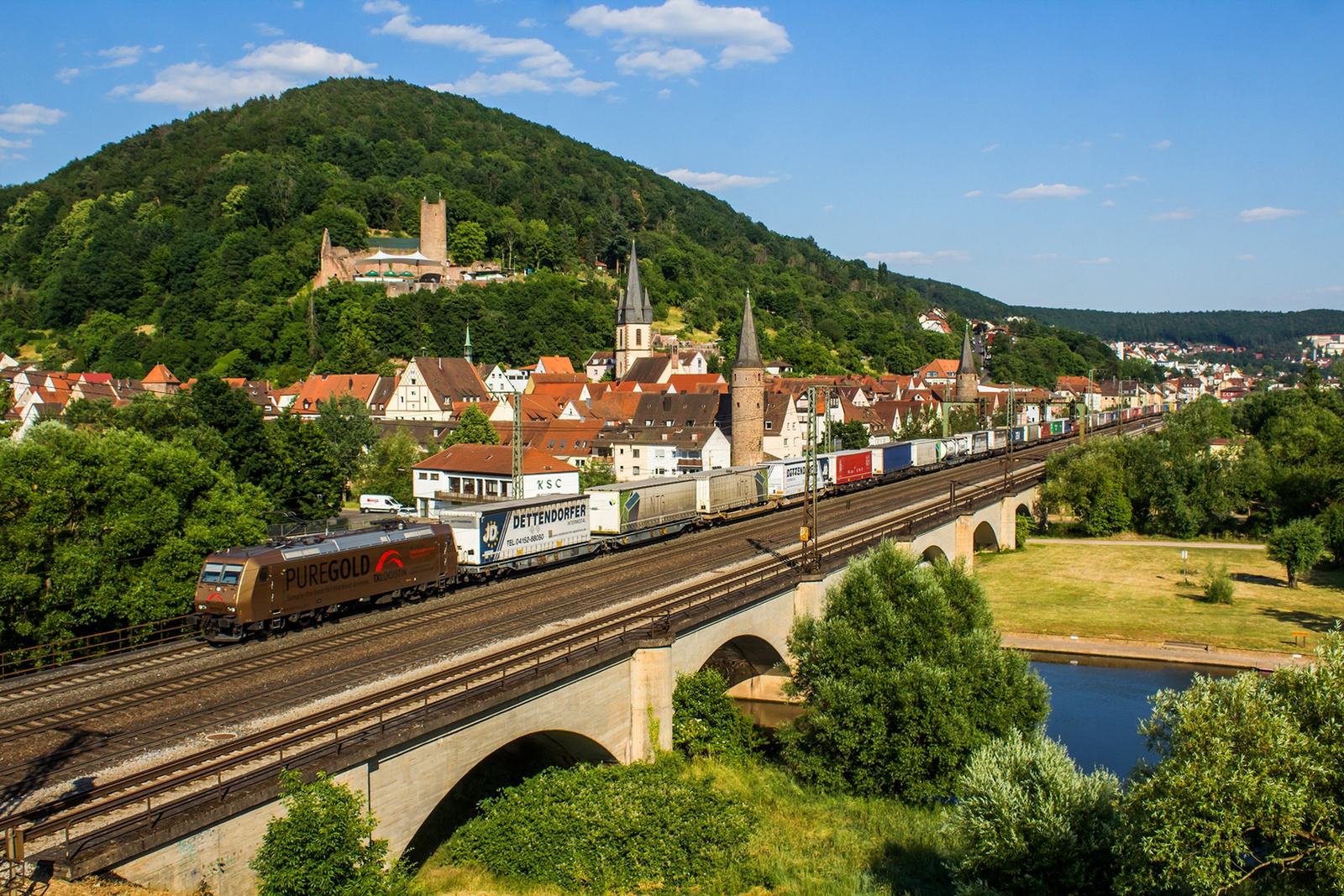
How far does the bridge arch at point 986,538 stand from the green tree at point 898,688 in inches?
1401

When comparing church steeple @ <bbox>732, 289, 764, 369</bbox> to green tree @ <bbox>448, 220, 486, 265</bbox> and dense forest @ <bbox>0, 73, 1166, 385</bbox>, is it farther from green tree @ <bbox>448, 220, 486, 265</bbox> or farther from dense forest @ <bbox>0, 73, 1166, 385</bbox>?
green tree @ <bbox>448, 220, 486, 265</bbox>

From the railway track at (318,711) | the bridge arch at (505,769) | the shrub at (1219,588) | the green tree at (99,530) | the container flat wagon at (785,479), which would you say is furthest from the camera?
the container flat wagon at (785,479)

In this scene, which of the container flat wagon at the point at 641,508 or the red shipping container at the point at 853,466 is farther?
the red shipping container at the point at 853,466

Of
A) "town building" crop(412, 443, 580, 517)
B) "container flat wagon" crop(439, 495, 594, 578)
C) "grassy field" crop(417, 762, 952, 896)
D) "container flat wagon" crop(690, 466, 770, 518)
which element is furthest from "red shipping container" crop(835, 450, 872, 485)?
"grassy field" crop(417, 762, 952, 896)

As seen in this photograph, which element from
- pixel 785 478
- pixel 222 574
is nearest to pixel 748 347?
pixel 785 478

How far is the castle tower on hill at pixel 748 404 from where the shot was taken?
7619 cm

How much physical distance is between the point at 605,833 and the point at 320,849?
25.1ft

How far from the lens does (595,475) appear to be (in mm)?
70688

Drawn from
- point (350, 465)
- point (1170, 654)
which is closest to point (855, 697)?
point (1170, 654)

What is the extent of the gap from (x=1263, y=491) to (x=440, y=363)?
83.9 meters

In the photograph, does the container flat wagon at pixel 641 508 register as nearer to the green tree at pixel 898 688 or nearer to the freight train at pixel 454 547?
the freight train at pixel 454 547

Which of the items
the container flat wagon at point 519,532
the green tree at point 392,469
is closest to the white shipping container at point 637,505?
the container flat wagon at point 519,532

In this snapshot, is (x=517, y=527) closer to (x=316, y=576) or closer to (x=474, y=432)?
(x=316, y=576)

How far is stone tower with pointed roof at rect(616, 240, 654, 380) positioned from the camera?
13612cm
